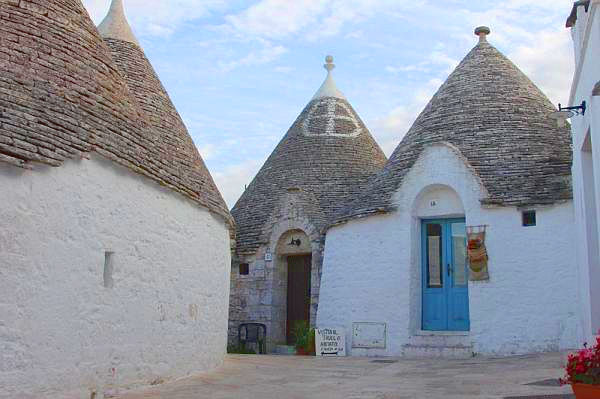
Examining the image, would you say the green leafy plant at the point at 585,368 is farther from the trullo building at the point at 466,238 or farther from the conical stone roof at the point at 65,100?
the trullo building at the point at 466,238

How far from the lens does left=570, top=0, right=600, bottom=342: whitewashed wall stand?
773 cm

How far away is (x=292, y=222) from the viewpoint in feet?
52.9

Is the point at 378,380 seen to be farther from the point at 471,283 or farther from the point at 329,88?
the point at 329,88

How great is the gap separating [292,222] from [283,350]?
2805 mm

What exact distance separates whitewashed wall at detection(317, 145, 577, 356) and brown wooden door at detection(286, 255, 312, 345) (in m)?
1.95

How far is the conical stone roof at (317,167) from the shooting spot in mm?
16344

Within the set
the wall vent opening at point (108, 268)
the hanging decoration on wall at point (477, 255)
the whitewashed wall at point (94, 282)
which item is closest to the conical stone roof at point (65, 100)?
the whitewashed wall at point (94, 282)

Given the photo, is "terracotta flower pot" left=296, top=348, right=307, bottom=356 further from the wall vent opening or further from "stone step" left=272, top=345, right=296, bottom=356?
the wall vent opening

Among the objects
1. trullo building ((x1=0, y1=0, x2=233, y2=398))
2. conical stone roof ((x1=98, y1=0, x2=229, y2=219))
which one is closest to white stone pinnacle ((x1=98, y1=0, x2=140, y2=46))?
conical stone roof ((x1=98, y1=0, x2=229, y2=219))

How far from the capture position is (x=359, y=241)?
44.8ft

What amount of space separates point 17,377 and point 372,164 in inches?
476

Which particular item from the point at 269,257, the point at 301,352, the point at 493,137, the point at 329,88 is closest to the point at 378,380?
the point at 301,352

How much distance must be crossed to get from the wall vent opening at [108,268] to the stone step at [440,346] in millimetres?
6354

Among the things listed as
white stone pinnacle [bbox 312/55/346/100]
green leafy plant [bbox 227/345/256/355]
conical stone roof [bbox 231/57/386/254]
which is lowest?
green leafy plant [bbox 227/345/256/355]
